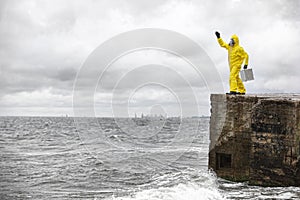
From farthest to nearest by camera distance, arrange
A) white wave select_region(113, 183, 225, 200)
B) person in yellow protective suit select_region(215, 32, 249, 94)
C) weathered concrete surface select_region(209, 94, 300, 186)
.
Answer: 1. person in yellow protective suit select_region(215, 32, 249, 94)
2. weathered concrete surface select_region(209, 94, 300, 186)
3. white wave select_region(113, 183, 225, 200)

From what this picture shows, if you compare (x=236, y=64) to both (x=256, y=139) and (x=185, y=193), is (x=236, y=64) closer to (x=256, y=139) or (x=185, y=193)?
(x=256, y=139)

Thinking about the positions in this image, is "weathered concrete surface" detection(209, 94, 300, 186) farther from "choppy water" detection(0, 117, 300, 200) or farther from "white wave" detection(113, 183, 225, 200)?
"white wave" detection(113, 183, 225, 200)

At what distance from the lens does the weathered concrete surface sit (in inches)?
314

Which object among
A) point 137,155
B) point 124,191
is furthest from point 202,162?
point 124,191

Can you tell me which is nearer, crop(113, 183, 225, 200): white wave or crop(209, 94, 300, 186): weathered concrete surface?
crop(113, 183, 225, 200): white wave

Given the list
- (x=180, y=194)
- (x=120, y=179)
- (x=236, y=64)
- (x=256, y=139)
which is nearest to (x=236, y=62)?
(x=236, y=64)

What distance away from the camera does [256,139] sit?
27.8ft

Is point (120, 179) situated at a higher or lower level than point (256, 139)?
lower

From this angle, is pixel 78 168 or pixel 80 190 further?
pixel 78 168

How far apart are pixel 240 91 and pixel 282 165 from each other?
2.85 m

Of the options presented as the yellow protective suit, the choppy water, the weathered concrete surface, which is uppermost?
the yellow protective suit

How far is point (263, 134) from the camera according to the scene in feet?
27.5

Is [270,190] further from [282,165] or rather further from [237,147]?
[237,147]

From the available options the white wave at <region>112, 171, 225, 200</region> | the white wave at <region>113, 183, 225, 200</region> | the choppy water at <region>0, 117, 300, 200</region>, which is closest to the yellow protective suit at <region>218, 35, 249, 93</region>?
the choppy water at <region>0, 117, 300, 200</region>
